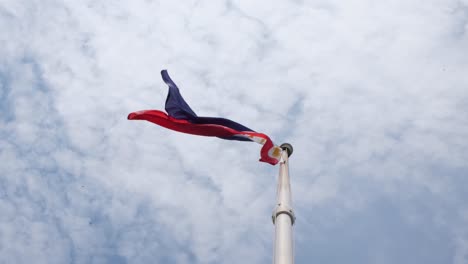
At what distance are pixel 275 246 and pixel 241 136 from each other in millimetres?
6838

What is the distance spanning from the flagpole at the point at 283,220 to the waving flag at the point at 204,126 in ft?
3.59

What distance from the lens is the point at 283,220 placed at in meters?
12.7

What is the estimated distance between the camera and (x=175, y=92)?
67.4 feet

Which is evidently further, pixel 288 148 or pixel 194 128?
pixel 194 128

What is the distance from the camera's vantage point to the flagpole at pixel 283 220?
1132 centimetres

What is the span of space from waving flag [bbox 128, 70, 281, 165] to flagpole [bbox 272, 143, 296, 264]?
110 centimetres

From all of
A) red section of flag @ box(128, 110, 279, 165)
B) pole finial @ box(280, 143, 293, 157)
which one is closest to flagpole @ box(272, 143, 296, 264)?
pole finial @ box(280, 143, 293, 157)

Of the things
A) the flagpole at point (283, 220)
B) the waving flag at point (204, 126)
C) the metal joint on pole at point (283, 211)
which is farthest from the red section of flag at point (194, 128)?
the metal joint on pole at point (283, 211)

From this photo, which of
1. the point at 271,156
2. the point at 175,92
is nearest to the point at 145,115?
the point at 175,92

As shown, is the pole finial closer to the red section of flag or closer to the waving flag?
the waving flag

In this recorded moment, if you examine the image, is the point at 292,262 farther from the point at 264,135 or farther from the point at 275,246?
the point at 264,135

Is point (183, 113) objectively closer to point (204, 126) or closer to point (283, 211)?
point (204, 126)

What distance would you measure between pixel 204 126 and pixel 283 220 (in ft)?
21.7

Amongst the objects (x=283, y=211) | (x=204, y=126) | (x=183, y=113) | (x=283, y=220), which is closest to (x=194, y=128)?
(x=204, y=126)
